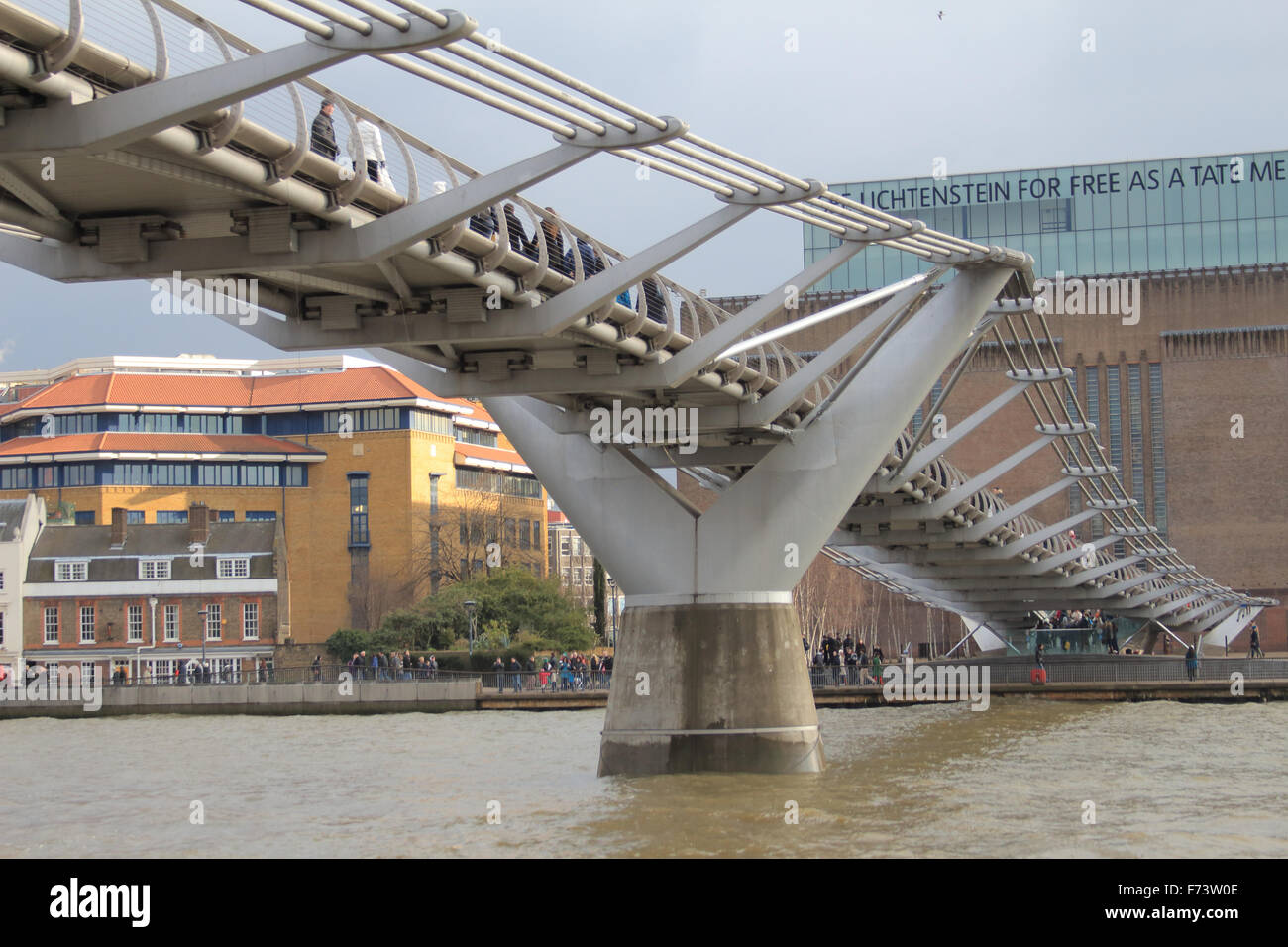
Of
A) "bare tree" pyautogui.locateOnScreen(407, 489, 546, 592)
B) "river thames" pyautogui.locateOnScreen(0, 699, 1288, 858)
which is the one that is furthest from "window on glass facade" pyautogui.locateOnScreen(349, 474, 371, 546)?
"river thames" pyautogui.locateOnScreen(0, 699, 1288, 858)

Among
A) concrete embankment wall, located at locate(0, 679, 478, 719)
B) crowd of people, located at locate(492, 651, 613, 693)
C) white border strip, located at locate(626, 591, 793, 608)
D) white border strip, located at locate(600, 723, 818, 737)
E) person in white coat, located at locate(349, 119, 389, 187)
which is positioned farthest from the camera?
crowd of people, located at locate(492, 651, 613, 693)

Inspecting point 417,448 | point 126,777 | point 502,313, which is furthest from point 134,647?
point 502,313

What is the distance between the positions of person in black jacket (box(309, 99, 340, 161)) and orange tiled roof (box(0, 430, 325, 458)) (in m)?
70.0

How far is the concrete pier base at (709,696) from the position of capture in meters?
26.7

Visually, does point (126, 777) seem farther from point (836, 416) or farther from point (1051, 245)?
point (1051, 245)

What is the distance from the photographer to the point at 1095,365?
7756cm

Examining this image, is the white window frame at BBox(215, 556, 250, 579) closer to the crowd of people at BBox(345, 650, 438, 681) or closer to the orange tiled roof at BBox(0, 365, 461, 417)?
the crowd of people at BBox(345, 650, 438, 681)

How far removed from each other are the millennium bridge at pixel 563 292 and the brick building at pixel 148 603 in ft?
121

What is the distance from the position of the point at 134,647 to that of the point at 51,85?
5847 centimetres

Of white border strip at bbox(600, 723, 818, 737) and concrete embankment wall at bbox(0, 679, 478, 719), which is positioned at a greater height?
white border strip at bbox(600, 723, 818, 737)

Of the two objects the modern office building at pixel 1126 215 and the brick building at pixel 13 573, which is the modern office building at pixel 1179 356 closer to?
the modern office building at pixel 1126 215

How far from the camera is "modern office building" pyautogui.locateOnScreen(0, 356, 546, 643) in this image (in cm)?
8281
